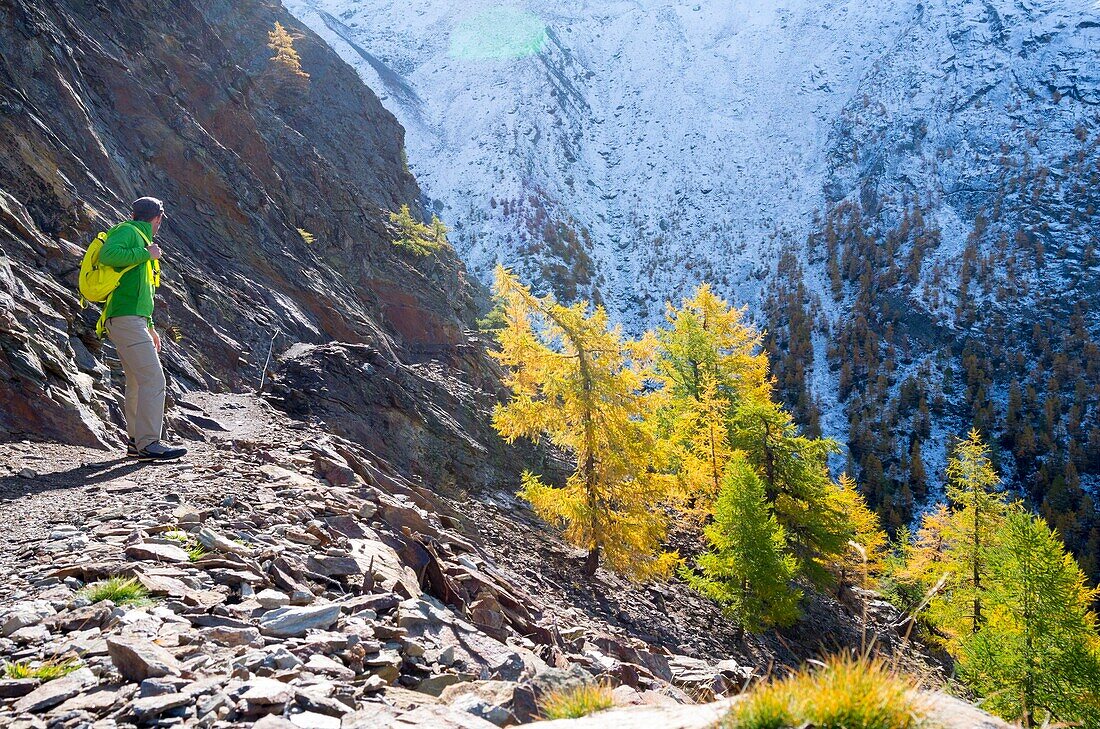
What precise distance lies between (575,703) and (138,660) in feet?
7.40

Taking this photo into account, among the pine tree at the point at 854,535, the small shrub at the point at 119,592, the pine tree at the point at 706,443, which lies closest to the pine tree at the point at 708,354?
the pine tree at the point at 706,443

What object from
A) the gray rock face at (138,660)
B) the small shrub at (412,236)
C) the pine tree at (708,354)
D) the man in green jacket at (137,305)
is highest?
the small shrub at (412,236)

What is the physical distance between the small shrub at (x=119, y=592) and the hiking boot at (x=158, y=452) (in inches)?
164

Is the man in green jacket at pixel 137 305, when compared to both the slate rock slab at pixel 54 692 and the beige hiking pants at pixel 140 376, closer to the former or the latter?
the beige hiking pants at pixel 140 376

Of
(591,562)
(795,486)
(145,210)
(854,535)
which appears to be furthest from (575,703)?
(854,535)

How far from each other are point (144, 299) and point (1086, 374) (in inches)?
3020

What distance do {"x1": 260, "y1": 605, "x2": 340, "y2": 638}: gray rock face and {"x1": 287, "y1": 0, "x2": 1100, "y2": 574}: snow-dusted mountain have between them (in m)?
49.6

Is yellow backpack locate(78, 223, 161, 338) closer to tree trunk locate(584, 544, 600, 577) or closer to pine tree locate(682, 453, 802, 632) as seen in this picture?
tree trunk locate(584, 544, 600, 577)

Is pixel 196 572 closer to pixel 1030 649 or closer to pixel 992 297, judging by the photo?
pixel 1030 649

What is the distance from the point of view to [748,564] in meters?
14.7

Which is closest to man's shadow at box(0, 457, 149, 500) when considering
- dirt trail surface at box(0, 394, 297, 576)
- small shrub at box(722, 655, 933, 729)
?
dirt trail surface at box(0, 394, 297, 576)

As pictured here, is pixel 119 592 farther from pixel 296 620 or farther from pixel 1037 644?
pixel 1037 644

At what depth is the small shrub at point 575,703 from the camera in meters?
3.29

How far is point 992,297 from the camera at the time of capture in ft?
215
